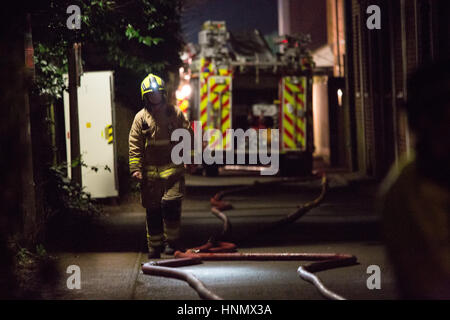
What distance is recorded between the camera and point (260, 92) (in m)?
22.0

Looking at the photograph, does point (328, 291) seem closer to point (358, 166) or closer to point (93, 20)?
point (93, 20)

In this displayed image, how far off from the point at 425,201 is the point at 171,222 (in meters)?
6.64

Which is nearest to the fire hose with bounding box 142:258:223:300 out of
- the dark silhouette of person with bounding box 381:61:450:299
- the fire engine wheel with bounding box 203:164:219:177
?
the dark silhouette of person with bounding box 381:61:450:299

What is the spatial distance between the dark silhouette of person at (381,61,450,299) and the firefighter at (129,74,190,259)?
643 cm

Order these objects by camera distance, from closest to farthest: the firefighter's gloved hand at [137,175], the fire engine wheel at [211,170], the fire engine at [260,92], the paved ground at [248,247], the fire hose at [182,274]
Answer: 1. the fire hose at [182,274]
2. the paved ground at [248,247]
3. the firefighter's gloved hand at [137,175]
4. the fire engine at [260,92]
5. the fire engine wheel at [211,170]

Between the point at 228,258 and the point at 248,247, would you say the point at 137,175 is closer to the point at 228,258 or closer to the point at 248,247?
the point at 228,258

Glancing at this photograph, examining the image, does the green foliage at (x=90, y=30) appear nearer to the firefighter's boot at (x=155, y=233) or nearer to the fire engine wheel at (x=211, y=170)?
the firefighter's boot at (x=155, y=233)

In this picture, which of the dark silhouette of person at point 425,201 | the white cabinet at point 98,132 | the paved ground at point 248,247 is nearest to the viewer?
the dark silhouette of person at point 425,201

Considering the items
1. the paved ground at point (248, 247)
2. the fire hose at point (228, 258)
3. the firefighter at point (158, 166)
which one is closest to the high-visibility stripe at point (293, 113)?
the paved ground at point (248, 247)

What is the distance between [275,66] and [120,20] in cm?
1054

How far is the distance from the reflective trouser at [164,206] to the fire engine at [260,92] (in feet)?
38.1

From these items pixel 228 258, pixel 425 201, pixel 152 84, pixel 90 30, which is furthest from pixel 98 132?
pixel 425 201

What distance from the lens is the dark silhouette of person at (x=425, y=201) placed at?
10.5 feet
